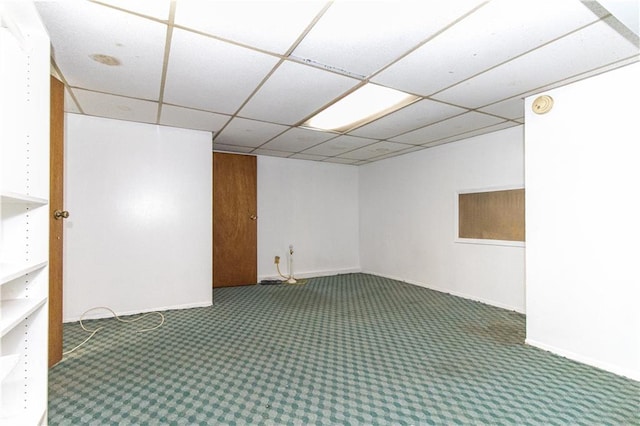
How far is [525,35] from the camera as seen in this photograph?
1.94 meters

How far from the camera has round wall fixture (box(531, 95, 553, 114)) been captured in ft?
9.06

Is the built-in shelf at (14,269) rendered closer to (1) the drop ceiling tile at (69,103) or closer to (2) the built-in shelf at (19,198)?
(2) the built-in shelf at (19,198)

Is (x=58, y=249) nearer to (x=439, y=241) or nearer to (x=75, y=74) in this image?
(x=75, y=74)

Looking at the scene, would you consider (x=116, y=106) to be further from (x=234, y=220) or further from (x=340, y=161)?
(x=340, y=161)

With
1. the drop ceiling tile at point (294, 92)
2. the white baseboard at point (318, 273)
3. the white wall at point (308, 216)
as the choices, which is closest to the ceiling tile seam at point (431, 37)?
the drop ceiling tile at point (294, 92)

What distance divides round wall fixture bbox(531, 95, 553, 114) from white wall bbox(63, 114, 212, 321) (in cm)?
372

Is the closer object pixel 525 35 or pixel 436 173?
pixel 525 35

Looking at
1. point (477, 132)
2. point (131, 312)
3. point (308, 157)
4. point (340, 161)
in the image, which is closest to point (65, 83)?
point (131, 312)

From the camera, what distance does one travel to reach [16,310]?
1429mm

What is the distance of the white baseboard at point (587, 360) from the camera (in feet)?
7.53

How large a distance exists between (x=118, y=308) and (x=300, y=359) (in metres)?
2.51

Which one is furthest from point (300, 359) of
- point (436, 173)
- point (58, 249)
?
point (436, 173)

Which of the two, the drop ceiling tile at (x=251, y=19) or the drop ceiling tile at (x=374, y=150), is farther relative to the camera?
the drop ceiling tile at (x=374, y=150)

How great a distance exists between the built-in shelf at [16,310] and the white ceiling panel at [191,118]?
2.24m
